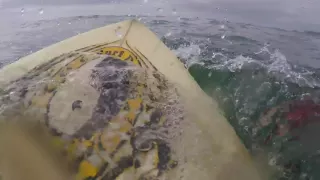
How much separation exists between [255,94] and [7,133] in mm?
1948

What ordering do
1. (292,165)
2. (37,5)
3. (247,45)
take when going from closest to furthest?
(292,165)
(247,45)
(37,5)

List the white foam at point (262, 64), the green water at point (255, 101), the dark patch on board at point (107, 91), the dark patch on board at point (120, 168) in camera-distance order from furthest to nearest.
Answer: the white foam at point (262, 64) < the green water at point (255, 101) < the dark patch on board at point (107, 91) < the dark patch on board at point (120, 168)

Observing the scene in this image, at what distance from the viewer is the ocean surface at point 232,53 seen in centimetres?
296

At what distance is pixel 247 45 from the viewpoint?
15.4 ft

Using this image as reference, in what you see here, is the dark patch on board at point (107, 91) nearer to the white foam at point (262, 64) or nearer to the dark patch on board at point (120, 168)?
the dark patch on board at point (120, 168)

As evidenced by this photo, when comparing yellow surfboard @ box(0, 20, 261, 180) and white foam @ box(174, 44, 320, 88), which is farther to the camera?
white foam @ box(174, 44, 320, 88)

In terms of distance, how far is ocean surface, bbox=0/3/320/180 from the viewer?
2.96 metres

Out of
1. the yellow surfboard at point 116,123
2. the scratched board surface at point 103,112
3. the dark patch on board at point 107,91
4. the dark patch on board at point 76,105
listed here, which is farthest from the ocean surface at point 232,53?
the dark patch on board at point 76,105

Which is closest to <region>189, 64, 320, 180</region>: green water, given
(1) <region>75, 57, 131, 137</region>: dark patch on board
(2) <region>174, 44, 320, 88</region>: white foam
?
(2) <region>174, 44, 320, 88</region>: white foam

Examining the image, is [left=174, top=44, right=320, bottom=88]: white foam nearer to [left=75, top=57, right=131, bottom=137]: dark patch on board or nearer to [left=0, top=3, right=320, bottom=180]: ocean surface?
[left=0, top=3, right=320, bottom=180]: ocean surface

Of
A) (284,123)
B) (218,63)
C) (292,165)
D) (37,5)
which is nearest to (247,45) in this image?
(218,63)

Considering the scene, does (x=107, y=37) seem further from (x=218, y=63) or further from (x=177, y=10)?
(x=177, y=10)

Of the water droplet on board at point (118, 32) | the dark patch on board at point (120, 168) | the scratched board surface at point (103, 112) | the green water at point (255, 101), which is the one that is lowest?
the green water at point (255, 101)

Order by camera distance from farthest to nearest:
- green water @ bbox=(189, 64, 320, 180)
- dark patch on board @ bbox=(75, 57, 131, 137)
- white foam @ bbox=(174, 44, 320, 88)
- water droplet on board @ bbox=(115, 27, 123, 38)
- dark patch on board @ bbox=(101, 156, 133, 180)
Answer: white foam @ bbox=(174, 44, 320, 88), water droplet on board @ bbox=(115, 27, 123, 38), green water @ bbox=(189, 64, 320, 180), dark patch on board @ bbox=(75, 57, 131, 137), dark patch on board @ bbox=(101, 156, 133, 180)
